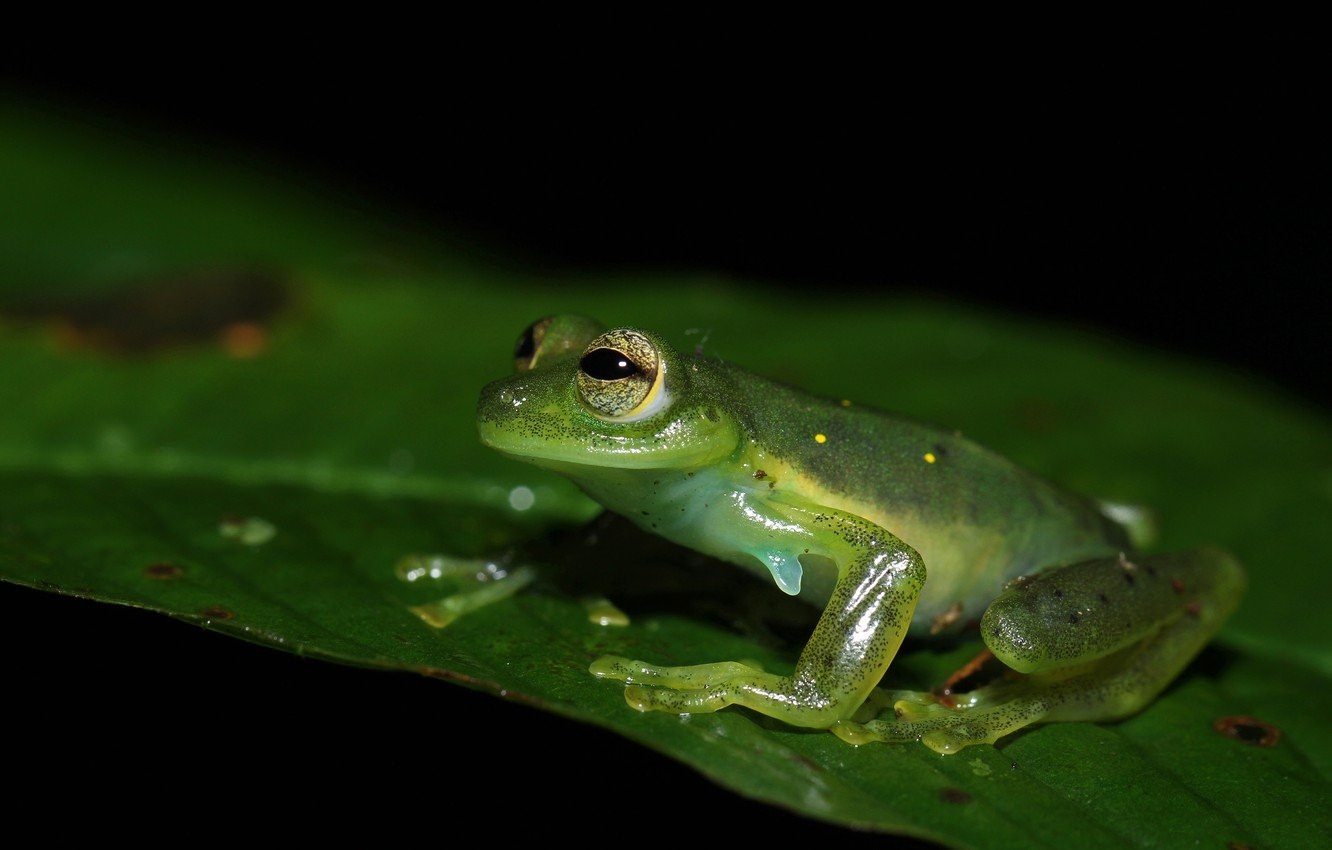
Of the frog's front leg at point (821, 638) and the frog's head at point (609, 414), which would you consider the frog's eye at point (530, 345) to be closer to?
the frog's head at point (609, 414)

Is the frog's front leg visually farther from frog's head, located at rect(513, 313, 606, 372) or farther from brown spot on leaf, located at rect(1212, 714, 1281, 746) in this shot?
brown spot on leaf, located at rect(1212, 714, 1281, 746)

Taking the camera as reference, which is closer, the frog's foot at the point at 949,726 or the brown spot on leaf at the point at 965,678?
the frog's foot at the point at 949,726

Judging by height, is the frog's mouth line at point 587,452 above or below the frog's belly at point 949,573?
above

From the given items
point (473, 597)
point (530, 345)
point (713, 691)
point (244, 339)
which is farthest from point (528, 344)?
point (244, 339)

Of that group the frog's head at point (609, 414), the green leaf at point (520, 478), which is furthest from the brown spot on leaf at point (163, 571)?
the frog's head at point (609, 414)

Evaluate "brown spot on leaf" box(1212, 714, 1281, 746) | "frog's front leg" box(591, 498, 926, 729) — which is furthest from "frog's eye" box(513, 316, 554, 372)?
"brown spot on leaf" box(1212, 714, 1281, 746)

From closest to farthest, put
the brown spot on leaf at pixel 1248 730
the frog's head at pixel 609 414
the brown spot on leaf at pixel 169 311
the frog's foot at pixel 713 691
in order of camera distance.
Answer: the frog's foot at pixel 713 691 → the frog's head at pixel 609 414 → the brown spot on leaf at pixel 1248 730 → the brown spot on leaf at pixel 169 311

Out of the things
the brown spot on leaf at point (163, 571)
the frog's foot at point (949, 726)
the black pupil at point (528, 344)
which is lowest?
the brown spot on leaf at point (163, 571)
